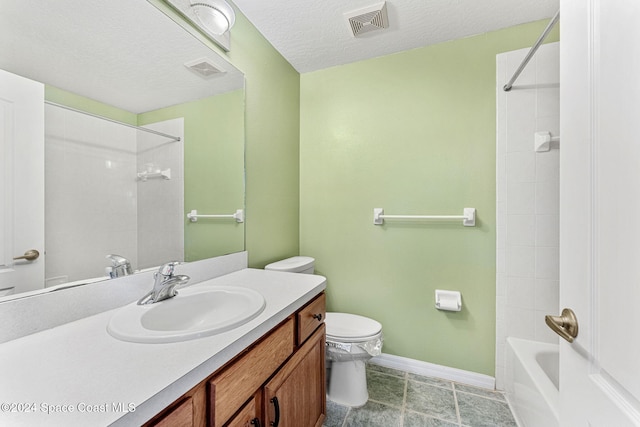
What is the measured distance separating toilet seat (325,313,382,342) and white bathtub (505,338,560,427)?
76 centimetres

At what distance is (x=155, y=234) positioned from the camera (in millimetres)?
1074

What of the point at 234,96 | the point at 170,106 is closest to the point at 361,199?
the point at 234,96

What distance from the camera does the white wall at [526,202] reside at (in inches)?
60.1

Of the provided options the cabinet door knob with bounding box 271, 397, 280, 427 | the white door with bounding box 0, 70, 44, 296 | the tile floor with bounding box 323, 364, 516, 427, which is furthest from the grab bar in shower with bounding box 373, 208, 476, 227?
the white door with bounding box 0, 70, 44, 296

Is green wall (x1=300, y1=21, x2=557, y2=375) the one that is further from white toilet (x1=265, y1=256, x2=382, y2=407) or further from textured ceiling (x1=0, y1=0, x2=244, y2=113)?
textured ceiling (x1=0, y1=0, x2=244, y2=113)

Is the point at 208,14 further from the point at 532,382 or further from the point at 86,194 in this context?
the point at 532,382

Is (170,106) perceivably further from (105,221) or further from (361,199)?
(361,199)

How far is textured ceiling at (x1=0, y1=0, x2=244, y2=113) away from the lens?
2.38 feet

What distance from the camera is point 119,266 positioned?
92cm

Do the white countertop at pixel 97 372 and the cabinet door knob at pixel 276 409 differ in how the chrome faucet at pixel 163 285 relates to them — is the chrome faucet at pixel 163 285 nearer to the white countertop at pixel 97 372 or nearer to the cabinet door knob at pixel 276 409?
the white countertop at pixel 97 372

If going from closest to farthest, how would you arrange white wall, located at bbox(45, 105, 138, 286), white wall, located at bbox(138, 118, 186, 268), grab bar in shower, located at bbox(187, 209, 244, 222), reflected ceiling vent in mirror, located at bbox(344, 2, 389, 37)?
white wall, located at bbox(45, 105, 138, 286) < white wall, located at bbox(138, 118, 186, 268) < grab bar in shower, located at bbox(187, 209, 244, 222) < reflected ceiling vent in mirror, located at bbox(344, 2, 389, 37)

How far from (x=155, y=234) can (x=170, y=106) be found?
58 cm

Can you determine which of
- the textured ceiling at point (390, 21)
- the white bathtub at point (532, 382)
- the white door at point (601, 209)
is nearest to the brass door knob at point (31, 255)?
the white door at point (601, 209)

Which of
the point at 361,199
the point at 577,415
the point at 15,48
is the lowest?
the point at 577,415
